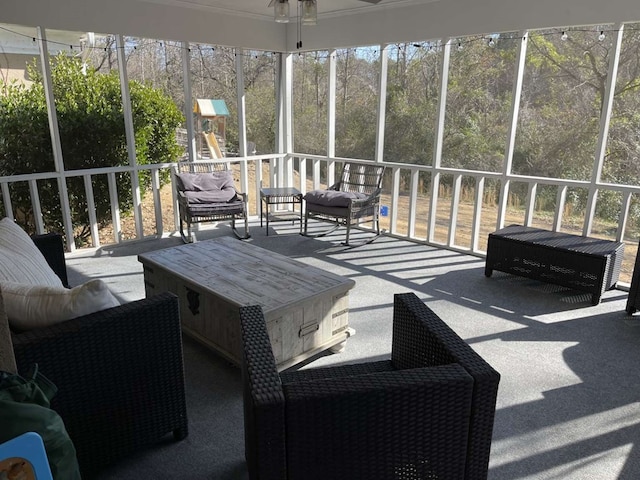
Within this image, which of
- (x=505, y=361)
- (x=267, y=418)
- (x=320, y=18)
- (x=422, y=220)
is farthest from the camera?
(x=422, y=220)

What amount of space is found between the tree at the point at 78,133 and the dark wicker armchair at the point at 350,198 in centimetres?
195

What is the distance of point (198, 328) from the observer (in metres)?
2.77

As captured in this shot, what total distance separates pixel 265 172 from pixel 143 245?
8.15ft

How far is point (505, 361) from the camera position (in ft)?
8.90

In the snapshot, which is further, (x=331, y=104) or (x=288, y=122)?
(x=288, y=122)

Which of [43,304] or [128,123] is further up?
[128,123]

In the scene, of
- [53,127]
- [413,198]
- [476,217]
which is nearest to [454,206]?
[476,217]

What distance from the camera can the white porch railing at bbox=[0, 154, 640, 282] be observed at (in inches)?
170

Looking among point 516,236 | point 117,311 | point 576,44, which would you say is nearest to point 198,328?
point 117,311

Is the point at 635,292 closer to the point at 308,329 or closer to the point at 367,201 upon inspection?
the point at 308,329

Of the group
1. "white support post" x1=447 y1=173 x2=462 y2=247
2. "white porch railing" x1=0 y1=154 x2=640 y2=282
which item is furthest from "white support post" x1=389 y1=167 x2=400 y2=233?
"white support post" x1=447 y1=173 x2=462 y2=247

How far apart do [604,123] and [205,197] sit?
3706 millimetres

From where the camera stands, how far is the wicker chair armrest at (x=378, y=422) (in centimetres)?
126

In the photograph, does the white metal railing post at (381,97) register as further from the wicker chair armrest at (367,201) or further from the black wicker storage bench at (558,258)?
the black wicker storage bench at (558,258)
